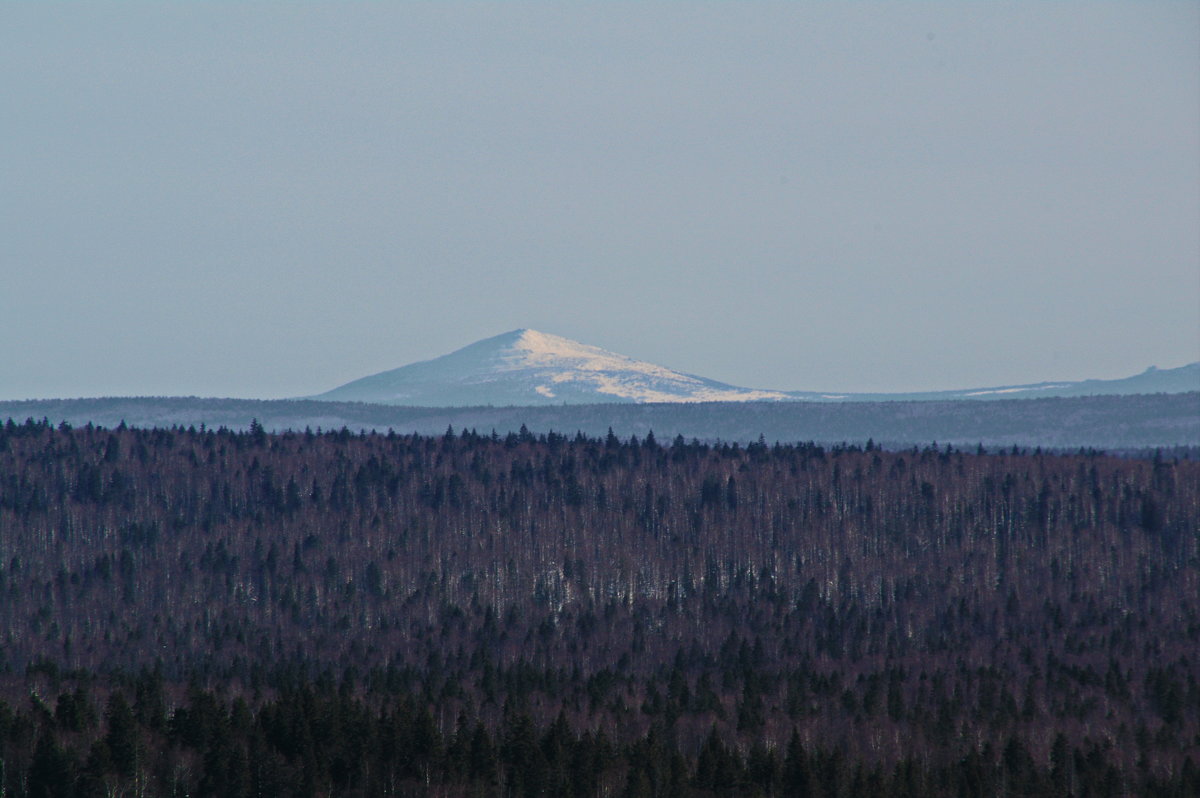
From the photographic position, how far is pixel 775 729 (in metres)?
146

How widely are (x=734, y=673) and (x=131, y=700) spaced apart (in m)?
61.5

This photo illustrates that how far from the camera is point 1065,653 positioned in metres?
195

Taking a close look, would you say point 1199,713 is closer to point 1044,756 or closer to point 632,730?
point 1044,756

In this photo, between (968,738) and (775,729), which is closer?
(968,738)

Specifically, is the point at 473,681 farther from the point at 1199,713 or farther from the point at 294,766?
the point at 1199,713

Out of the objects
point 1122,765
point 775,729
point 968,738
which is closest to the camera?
point 1122,765

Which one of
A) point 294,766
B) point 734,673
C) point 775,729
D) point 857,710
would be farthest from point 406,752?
point 734,673

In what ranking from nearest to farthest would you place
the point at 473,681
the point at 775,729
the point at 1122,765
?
the point at 1122,765, the point at 775,729, the point at 473,681

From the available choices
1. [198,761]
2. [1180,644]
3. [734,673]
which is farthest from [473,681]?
[1180,644]

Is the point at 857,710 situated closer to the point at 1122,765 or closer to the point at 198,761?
the point at 1122,765

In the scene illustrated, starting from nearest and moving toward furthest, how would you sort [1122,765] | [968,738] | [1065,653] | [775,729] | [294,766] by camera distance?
[294,766] < [1122,765] < [968,738] < [775,729] < [1065,653]

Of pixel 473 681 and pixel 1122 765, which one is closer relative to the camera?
pixel 1122 765

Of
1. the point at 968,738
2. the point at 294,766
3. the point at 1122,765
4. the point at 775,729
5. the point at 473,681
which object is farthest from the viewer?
the point at 473,681

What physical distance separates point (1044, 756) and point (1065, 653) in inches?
2595
